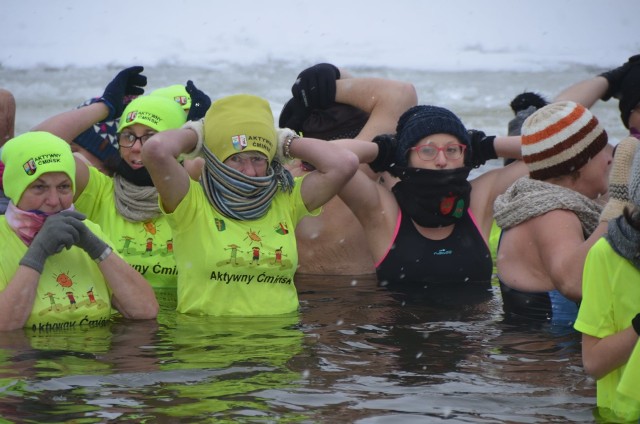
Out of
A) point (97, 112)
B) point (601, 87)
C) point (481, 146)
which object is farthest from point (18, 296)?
point (601, 87)

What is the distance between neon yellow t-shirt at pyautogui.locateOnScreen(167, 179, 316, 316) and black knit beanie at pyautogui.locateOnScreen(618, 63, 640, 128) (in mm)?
2521

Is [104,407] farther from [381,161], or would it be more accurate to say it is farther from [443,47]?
[443,47]

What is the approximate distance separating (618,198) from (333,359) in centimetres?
180

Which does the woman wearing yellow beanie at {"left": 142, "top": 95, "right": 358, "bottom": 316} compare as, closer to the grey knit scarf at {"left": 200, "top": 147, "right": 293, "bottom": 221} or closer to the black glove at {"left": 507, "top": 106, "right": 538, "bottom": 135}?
the grey knit scarf at {"left": 200, "top": 147, "right": 293, "bottom": 221}

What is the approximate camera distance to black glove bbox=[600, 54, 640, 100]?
7.94m

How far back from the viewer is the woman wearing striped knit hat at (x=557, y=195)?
524 cm

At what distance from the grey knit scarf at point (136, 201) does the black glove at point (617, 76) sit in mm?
3000

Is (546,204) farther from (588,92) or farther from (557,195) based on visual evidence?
(588,92)

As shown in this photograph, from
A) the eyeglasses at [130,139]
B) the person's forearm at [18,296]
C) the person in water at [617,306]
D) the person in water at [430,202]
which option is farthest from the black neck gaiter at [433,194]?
the person in water at [617,306]

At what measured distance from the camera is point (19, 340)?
229 inches

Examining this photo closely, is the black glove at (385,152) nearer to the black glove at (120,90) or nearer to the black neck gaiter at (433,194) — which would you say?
the black neck gaiter at (433,194)

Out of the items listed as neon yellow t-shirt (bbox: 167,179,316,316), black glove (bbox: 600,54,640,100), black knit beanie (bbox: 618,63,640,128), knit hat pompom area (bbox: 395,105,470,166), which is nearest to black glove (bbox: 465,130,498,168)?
knit hat pompom area (bbox: 395,105,470,166)

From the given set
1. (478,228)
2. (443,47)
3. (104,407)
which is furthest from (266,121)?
(443,47)

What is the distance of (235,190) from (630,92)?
283 cm
